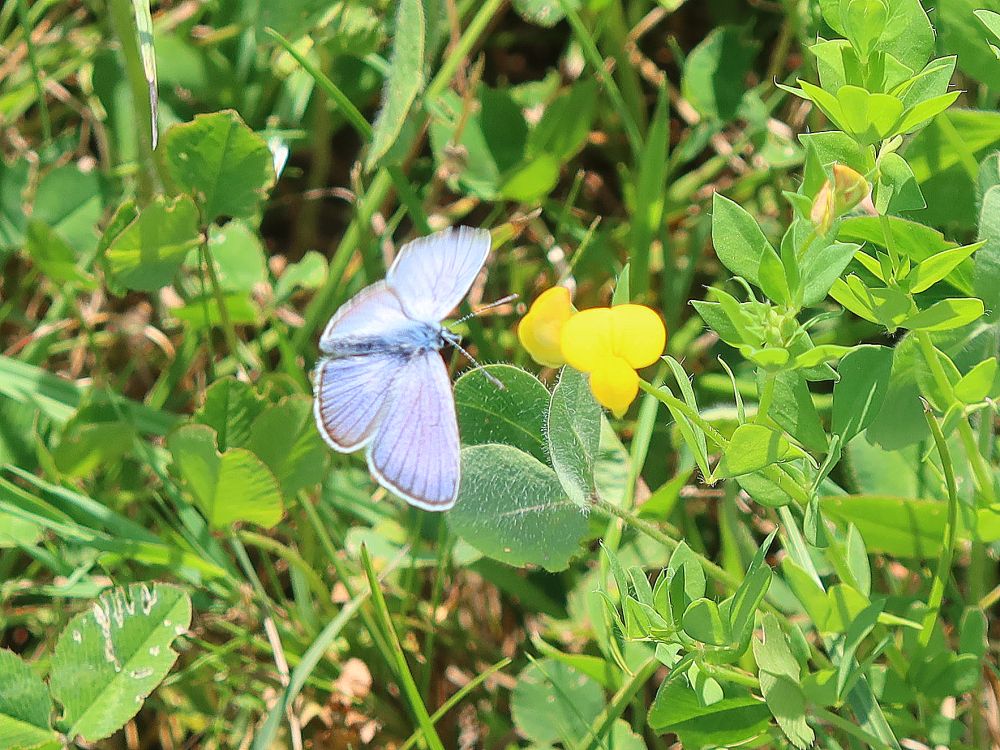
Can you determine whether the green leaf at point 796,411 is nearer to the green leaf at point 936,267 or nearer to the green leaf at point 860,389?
the green leaf at point 860,389

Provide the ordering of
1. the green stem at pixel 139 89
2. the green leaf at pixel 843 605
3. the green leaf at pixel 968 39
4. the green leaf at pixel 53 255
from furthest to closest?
1. the green leaf at pixel 53 255
2. the green stem at pixel 139 89
3. the green leaf at pixel 968 39
4. the green leaf at pixel 843 605

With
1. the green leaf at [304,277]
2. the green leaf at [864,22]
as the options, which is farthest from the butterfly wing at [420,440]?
the green leaf at [304,277]

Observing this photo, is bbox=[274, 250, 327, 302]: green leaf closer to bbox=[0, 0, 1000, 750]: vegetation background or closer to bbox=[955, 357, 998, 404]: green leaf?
bbox=[0, 0, 1000, 750]: vegetation background

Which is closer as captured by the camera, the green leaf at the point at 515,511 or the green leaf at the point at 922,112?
the green leaf at the point at 922,112

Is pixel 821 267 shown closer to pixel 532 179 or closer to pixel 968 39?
pixel 968 39

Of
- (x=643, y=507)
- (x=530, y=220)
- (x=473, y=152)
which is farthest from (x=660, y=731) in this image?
(x=473, y=152)

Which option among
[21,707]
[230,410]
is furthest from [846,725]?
[21,707]
